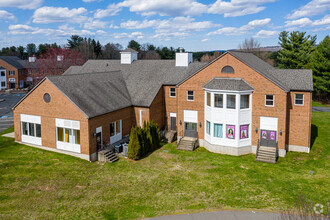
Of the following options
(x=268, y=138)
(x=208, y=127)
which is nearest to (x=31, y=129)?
(x=208, y=127)

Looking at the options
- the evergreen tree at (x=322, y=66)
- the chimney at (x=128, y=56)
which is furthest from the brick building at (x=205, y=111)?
the evergreen tree at (x=322, y=66)

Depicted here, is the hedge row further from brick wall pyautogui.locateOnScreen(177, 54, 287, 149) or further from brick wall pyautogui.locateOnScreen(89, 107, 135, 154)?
brick wall pyautogui.locateOnScreen(177, 54, 287, 149)

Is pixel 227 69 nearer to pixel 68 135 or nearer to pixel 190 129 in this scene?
pixel 190 129

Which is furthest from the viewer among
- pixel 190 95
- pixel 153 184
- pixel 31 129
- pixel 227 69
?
pixel 190 95

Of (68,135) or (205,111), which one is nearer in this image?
(68,135)

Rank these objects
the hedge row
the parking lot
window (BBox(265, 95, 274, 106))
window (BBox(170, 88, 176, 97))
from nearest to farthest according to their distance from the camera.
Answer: the hedge row
window (BBox(265, 95, 274, 106))
window (BBox(170, 88, 176, 97))
the parking lot

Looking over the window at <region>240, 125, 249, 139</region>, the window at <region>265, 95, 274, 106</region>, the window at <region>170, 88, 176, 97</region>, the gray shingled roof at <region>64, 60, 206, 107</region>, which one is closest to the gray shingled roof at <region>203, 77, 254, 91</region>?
the window at <region>265, 95, 274, 106</region>
